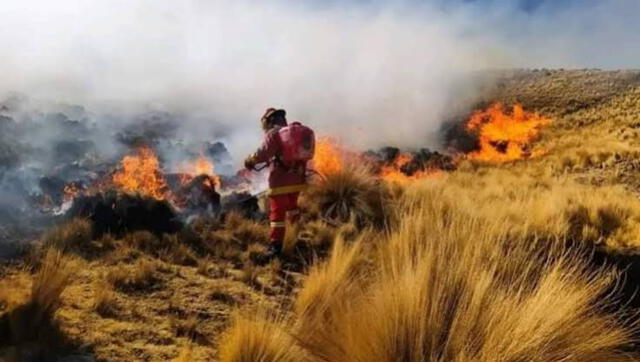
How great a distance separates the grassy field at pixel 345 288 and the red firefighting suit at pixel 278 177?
33 centimetres

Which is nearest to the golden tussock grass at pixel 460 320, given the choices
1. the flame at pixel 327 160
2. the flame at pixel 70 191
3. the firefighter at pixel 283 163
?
the firefighter at pixel 283 163

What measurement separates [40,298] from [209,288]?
2053 millimetres

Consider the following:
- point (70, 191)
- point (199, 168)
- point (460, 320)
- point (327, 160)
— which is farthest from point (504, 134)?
point (460, 320)

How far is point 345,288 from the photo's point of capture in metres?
5.21

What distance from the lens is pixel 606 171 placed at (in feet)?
70.5

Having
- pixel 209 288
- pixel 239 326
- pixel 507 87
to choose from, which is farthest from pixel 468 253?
pixel 507 87

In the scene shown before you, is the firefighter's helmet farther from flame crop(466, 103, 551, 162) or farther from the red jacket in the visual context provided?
flame crop(466, 103, 551, 162)

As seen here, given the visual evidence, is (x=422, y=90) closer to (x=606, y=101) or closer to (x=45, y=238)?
(x=606, y=101)

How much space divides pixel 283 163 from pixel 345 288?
11.4ft

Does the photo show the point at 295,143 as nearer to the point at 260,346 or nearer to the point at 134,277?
the point at 134,277

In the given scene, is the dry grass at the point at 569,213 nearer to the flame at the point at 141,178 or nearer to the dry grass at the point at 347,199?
the dry grass at the point at 347,199

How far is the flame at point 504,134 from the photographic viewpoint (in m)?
32.0

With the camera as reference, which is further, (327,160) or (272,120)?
(327,160)

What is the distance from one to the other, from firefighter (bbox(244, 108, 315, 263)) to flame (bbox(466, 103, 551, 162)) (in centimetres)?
2217
